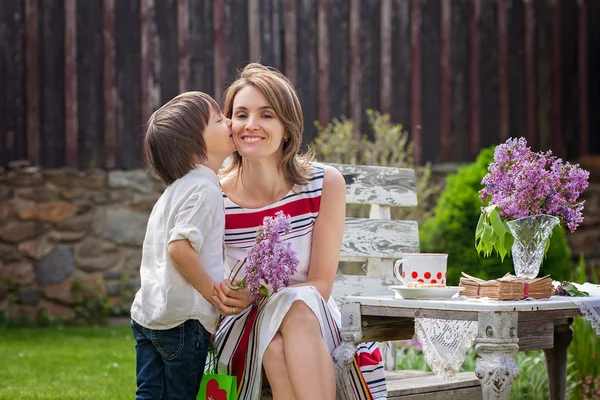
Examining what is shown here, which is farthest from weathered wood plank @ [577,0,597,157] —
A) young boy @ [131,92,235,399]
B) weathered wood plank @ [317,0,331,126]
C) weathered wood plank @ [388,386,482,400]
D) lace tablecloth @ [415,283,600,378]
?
young boy @ [131,92,235,399]

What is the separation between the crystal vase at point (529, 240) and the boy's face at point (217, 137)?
980 mm

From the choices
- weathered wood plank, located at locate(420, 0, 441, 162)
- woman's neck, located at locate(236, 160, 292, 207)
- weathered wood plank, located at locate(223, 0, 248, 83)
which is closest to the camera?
woman's neck, located at locate(236, 160, 292, 207)

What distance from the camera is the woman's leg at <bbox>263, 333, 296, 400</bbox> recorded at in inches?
113

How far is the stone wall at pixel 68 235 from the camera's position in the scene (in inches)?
291

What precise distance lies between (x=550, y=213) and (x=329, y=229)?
77 cm

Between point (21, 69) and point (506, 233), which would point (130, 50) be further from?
point (506, 233)

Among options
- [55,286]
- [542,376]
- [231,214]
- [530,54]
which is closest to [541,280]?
[231,214]

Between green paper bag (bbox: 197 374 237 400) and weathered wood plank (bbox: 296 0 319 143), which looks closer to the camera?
green paper bag (bbox: 197 374 237 400)

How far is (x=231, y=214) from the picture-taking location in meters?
3.36

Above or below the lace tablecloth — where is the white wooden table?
above

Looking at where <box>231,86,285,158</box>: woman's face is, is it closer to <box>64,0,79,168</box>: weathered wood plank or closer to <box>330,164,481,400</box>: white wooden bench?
<box>330,164,481,400</box>: white wooden bench

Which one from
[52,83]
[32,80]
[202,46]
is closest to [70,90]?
[52,83]

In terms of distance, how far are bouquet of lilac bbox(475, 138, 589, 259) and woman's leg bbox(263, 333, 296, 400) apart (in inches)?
29.5

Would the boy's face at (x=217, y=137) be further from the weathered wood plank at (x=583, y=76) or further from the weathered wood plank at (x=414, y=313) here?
the weathered wood plank at (x=583, y=76)
